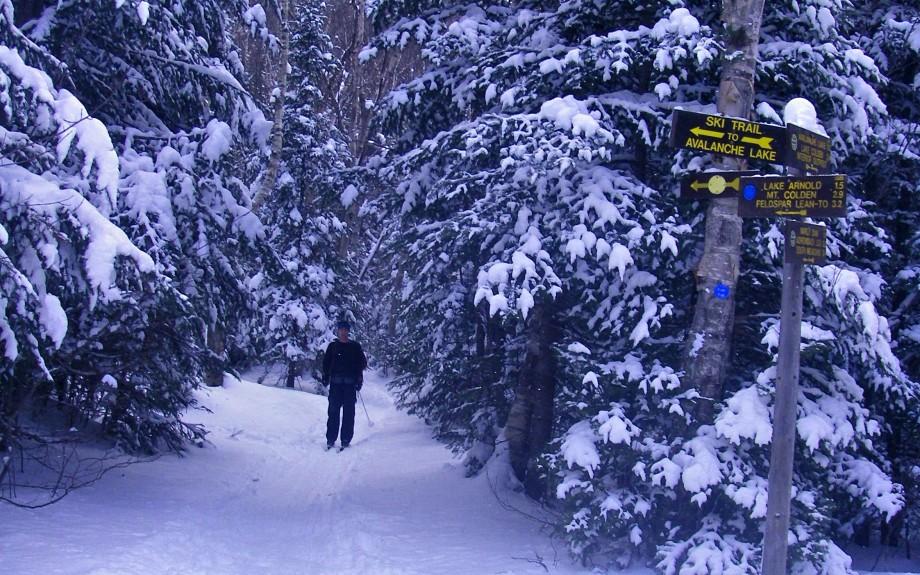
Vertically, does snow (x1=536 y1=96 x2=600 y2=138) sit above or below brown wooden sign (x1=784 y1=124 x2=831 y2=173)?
above

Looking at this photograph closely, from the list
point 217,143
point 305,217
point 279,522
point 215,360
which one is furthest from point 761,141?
point 305,217

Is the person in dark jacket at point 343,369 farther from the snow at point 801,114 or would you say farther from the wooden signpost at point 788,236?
the wooden signpost at point 788,236

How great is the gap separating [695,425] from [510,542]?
210cm

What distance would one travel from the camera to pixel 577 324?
328 inches

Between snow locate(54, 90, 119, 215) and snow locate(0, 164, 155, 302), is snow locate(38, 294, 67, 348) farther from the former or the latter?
snow locate(54, 90, 119, 215)

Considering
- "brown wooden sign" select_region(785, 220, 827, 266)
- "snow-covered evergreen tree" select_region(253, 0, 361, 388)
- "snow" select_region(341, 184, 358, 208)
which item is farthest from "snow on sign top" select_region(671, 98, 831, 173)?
"snow-covered evergreen tree" select_region(253, 0, 361, 388)

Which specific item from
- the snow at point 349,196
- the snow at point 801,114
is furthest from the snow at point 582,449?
the snow at point 349,196

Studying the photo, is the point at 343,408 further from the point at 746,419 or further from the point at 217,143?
the point at 746,419

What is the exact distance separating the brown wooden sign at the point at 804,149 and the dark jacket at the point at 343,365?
326 inches

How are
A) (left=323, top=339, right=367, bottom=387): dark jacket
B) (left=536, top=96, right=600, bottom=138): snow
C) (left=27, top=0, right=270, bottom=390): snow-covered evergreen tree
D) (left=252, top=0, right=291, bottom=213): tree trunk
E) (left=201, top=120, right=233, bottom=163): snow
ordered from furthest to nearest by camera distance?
(left=323, top=339, right=367, bottom=387): dark jacket
(left=252, top=0, right=291, bottom=213): tree trunk
(left=201, top=120, right=233, bottom=163): snow
(left=27, top=0, right=270, bottom=390): snow-covered evergreen tree
(left=536, top=96, right=600, bottom=138): snow

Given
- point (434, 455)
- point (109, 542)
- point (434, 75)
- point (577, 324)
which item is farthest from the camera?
point (434, 455)

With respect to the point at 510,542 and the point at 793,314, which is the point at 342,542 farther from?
the point at 793,314

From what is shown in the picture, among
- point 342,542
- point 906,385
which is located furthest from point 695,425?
point 342,542

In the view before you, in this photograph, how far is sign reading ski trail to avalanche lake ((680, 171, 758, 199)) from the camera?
5273 millimetres
